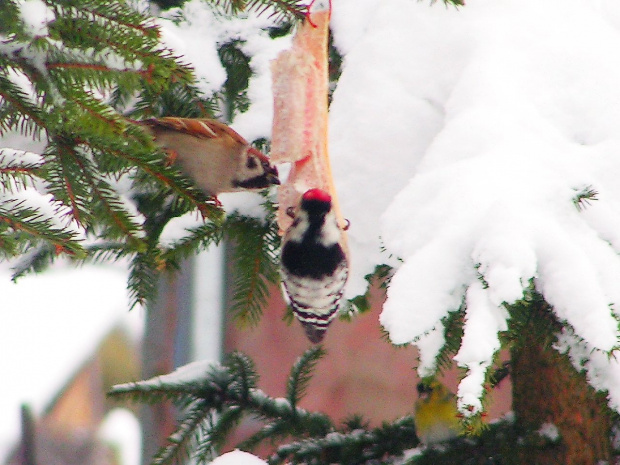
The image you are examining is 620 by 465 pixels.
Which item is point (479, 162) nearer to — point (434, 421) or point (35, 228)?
point (35, 228)

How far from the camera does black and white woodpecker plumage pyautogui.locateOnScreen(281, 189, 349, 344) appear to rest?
3.91 ft

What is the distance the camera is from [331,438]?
1585 mm

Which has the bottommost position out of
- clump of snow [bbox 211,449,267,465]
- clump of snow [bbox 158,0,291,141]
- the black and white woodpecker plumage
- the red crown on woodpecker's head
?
clump of snow [bbox 211,449,267,465]

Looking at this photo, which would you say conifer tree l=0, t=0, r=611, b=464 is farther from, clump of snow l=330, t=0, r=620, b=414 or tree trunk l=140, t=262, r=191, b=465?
tree trunk l=140, t=262, r=191, b=465

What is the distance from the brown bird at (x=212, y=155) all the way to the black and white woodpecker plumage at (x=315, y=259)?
286mm

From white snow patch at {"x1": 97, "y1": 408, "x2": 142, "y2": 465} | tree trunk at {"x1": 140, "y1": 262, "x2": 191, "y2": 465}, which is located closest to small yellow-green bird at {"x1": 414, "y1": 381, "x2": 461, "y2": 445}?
tree trunk at {"x1": 140, "y1": 262, "x2": 191, "y2": 465}

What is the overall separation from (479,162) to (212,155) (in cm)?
64

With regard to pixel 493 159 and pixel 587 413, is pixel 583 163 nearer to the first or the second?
pixel 493 159

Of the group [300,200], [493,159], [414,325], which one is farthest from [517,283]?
[300,200]

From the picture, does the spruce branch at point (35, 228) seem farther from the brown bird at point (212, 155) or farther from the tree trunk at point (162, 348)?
the tree trunk at point (162, 348)

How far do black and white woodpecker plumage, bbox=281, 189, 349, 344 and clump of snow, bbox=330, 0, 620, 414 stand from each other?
9cm

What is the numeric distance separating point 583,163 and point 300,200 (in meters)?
0.45

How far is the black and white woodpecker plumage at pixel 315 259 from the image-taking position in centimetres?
119

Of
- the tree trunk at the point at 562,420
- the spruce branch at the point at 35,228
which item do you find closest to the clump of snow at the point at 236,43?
the spruce branch at the point at 35,228
